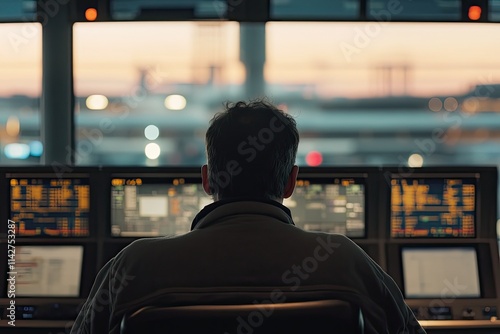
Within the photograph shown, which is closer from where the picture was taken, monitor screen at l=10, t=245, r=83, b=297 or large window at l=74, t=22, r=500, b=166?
monitor screen at l=10, t=245, r=83, b=297

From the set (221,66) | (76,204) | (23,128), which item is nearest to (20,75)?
(23,128)

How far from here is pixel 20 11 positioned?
412 centimetres

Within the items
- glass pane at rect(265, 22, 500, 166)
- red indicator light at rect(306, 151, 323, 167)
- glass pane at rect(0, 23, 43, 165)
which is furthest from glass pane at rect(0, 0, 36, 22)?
red indicator light at rect(306, 151, 323, 167)

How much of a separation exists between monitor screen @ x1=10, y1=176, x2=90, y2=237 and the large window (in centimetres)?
105

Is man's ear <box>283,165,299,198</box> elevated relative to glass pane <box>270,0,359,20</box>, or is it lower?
lower

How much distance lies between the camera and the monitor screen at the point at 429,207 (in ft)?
10.6

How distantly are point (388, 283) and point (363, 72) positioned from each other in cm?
352

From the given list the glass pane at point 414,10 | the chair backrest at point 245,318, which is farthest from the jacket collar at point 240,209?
the glass pane at point 414,10

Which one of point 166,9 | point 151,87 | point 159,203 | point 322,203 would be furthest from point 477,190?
point 151,87

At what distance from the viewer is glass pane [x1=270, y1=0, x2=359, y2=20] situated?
393 cm

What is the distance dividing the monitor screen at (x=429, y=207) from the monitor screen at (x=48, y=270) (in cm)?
137

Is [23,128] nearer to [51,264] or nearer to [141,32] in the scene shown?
[141,32]

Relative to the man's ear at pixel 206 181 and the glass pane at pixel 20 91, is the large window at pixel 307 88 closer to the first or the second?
the glass pane at pixel 20 91

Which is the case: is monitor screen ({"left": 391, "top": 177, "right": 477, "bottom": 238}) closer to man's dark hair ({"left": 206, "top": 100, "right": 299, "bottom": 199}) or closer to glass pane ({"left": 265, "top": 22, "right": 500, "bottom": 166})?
glass pane ({"left": 265, "top": 22, "right": 500, "bottom": 166})
